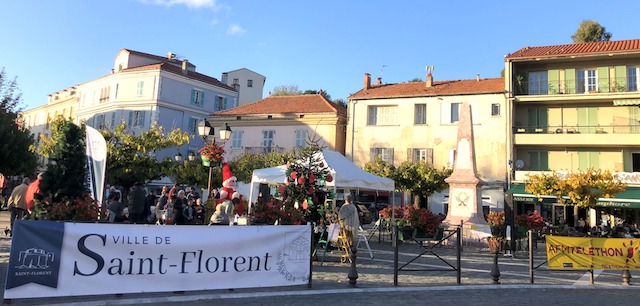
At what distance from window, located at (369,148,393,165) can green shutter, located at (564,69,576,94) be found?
39.2 ft

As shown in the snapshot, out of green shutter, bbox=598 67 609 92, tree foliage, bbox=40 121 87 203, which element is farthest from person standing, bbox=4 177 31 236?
green shutter, bbox=598 67 609 92

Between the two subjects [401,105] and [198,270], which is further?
[401,105]

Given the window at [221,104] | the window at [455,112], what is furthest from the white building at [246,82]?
the window at [455,112]

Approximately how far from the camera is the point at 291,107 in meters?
37.2

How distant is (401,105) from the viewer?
3256cm

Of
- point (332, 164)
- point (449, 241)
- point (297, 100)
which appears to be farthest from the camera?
point (297, 100)

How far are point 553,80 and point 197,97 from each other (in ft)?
96.5

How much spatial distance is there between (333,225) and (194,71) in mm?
38616

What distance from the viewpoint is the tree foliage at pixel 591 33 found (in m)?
42.9

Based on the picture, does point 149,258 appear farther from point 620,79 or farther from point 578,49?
point 578,49

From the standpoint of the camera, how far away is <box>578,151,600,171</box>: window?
93.6 feet

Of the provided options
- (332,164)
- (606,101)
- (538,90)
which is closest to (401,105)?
(538,90)

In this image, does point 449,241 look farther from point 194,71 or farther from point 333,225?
point 194,71

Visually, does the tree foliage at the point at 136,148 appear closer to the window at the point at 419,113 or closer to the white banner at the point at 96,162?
the white banner at the point at 96,162
